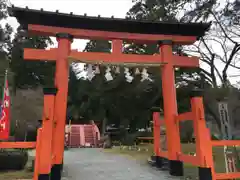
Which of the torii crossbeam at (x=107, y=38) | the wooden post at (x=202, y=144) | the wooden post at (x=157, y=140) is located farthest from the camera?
the wooden post at (x=157, y=140)

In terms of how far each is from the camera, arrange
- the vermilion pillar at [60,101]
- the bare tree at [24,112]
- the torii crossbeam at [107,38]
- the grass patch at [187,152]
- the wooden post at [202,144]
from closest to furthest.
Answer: the wooden post at [202,144] → the vermilion pillar at [60,101] → the torii crossbeam at [107,38] → the grass patch at [187,152] → the bare tree at [24,112]

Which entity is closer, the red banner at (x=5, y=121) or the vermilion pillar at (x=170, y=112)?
the red banner at (x=5, y=121)

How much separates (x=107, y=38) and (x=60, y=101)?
2.87 metres

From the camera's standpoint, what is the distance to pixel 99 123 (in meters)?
27.9

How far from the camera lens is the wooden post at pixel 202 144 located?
587 centimetres

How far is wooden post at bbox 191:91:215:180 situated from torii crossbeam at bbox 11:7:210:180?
1.81 meters

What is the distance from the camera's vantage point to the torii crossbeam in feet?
24.2

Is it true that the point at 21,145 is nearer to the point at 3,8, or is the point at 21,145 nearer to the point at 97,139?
the point at 97,139

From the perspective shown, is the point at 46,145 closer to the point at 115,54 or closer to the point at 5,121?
the point at 5,121

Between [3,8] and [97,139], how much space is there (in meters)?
17.9

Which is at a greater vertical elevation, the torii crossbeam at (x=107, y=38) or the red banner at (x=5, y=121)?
the torii crossbeam at (x=107, y=38)

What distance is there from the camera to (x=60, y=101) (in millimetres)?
7301

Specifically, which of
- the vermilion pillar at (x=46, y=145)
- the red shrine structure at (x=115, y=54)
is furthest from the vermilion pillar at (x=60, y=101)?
the vermilion pillar at (x=46, y=145)

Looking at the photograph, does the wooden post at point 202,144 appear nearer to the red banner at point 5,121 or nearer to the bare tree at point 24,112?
the red banner at point 5,121
